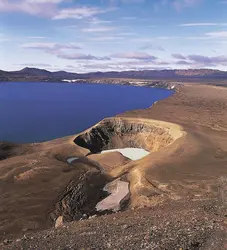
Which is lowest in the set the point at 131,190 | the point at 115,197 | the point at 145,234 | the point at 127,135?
the point at 115,197

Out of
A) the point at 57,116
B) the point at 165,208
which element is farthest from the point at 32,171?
the point at 57,116

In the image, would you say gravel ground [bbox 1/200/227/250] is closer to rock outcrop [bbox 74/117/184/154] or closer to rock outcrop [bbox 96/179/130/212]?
rock outcrop [bbox 96/179/130/212]

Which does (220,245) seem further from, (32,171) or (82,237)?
(32,171)

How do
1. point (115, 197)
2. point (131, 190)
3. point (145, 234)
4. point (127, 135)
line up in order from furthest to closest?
point (127, 135)
point (131, 190)
point (115, 197)
point (145, 234)

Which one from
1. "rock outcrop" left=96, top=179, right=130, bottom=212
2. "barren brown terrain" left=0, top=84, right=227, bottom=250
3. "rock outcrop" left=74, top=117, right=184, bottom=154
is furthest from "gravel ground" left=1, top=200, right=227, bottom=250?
"rock outcrop" left=74, top=117, right=184, bottom=154

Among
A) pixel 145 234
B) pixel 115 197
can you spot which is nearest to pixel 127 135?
pixel 115 197

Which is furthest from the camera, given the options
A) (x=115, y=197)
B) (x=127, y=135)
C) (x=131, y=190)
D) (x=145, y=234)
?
(x=127, y=135)

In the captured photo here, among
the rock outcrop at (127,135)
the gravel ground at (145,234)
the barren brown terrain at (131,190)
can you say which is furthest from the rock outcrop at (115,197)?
the rock outcrop at (127,135)

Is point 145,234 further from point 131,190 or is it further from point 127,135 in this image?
point 127,135

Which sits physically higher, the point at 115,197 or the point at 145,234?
the point at 145,234
